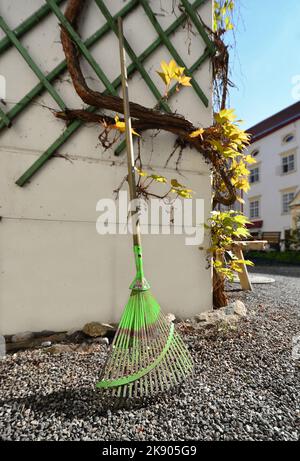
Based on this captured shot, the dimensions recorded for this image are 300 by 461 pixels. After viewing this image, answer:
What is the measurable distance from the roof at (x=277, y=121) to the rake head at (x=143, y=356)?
15394 millimetres

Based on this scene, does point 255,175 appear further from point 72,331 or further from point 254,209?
point 72,331

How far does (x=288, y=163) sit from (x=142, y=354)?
15460mm

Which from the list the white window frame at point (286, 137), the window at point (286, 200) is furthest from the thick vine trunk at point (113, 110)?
the white window frame at point (286, 137)

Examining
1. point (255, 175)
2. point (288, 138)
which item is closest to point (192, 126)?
point (288, 138)

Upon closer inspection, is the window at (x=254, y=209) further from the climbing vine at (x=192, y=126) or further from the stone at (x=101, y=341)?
the stone at (x=101, y=341)

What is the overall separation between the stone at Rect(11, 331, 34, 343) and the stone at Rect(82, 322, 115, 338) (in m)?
0.35

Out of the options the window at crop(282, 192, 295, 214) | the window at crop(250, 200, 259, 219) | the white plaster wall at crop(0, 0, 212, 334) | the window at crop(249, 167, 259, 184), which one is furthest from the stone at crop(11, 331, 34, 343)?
the window at crop(249, 167, 259, 184)

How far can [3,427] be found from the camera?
95cm

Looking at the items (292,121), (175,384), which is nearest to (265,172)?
(292,121)

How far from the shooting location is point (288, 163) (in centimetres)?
1385

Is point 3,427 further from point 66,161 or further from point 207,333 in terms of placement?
point 66,161

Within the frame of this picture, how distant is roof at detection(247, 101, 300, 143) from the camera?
13.7 metres

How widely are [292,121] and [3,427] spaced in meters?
16.3
